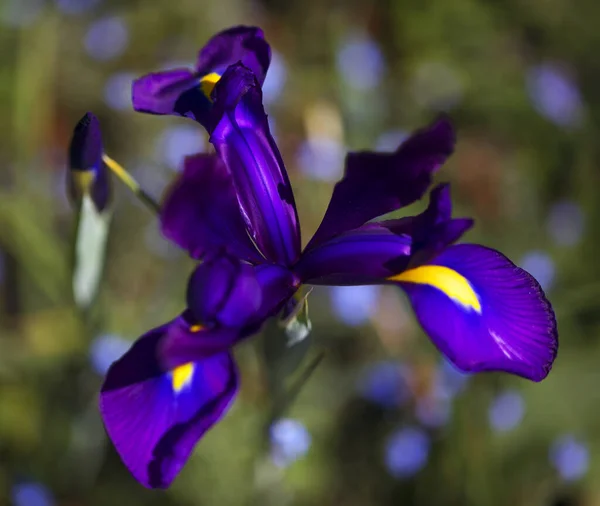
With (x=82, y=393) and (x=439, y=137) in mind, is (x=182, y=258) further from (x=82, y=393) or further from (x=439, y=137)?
(x=439, y=137)

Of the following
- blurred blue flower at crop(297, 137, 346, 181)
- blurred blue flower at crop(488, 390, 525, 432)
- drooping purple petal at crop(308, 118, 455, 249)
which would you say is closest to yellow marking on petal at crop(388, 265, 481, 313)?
drooping purple petal at crop(308, 118, 455, 249)

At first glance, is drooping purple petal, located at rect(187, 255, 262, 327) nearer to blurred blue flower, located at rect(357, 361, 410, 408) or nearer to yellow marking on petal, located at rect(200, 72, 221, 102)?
yellow marking on petal, located at rect(200, 72, 221, 102)

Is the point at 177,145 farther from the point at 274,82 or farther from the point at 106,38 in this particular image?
the point at 106,38

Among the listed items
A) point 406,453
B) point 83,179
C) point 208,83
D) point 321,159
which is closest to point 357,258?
point 208,83

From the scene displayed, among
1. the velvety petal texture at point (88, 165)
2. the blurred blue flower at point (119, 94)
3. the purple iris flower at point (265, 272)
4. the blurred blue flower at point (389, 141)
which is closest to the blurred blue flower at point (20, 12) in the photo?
the blurred blue flower at point (119, 94)

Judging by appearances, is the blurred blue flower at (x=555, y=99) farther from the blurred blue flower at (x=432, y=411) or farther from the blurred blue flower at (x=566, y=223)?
the blurred blue flower at (x=432, y=411)

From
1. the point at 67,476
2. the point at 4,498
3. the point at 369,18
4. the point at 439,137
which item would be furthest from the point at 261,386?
the point at 369,18
